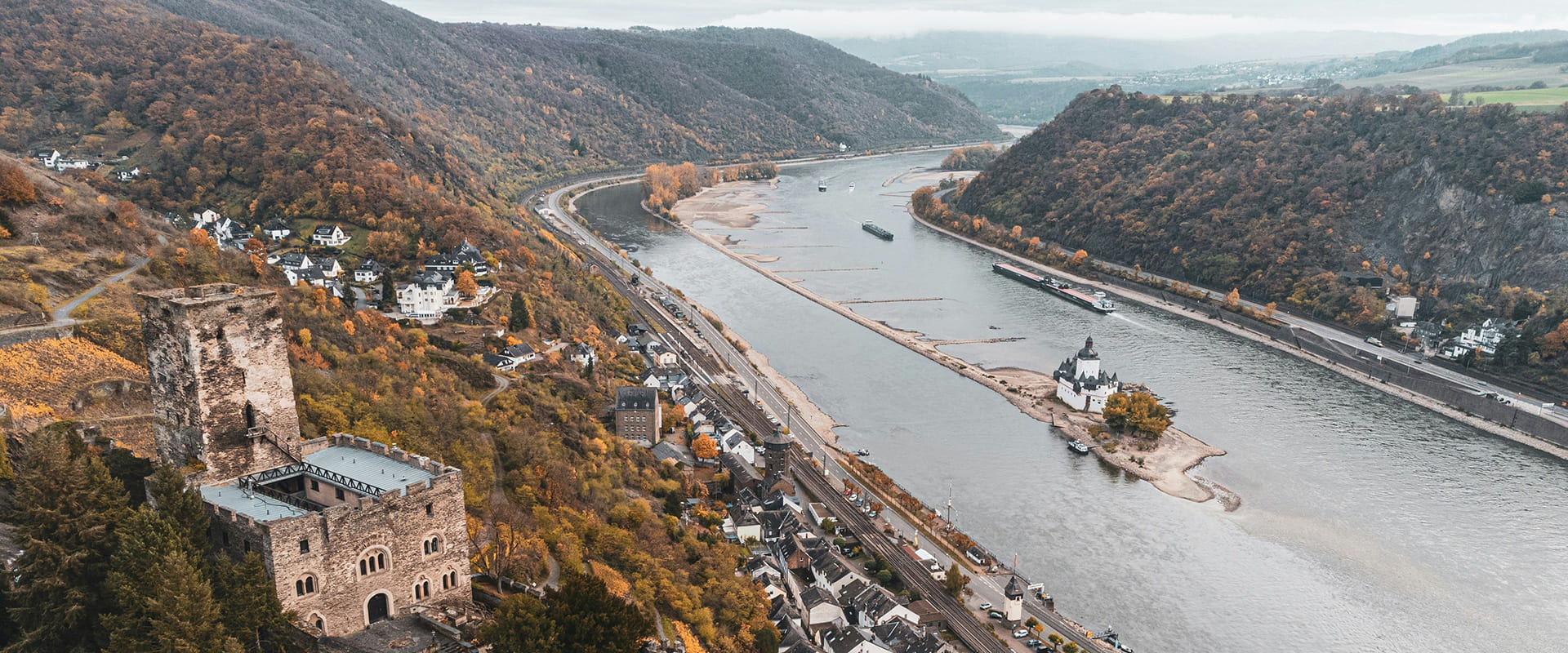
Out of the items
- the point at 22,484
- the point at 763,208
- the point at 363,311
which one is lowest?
the point at 763,208

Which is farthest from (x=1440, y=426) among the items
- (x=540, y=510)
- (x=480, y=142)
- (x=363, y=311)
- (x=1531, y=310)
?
(x=480, y=142)

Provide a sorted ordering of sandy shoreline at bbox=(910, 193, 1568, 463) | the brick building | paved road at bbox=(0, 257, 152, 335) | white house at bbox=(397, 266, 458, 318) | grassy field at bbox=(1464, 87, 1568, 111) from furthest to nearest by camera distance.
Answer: grassy field at bbox=(1464, 87, 1568, 111), sandy shoreline at bbox=(910, 193, 1568, 463), white house at bbox=(397, 266, 458, 318), the brick building, paved road at bbox=(0, 257, 152, 335)

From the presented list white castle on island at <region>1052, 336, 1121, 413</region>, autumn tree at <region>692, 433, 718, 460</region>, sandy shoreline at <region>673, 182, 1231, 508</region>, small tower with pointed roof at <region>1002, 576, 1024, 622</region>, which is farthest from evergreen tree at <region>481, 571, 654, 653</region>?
white castle on island at <region>1052, 336, 1121, 413</region>

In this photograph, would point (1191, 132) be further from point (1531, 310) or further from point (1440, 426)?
point (1440, 426)

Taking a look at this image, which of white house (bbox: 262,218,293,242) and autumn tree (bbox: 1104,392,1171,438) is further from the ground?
white house (bbox: 262,218,293,242)

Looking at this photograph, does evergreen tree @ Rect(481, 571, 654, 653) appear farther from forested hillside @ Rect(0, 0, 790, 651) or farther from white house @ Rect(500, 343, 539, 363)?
white house @ Rect(500, 343, 539, 363)

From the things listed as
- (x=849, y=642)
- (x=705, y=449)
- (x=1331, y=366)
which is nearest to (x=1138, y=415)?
(x=1331, y=366)
